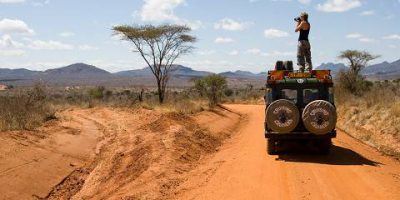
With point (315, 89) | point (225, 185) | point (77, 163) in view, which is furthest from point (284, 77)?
point (77, 163)

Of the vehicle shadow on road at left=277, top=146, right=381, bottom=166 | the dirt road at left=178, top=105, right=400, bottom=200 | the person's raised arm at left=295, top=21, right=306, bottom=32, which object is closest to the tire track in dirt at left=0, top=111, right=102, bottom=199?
the dirt road at left=178, top=105, right=400, bottom=200

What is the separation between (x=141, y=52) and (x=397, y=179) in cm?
2911

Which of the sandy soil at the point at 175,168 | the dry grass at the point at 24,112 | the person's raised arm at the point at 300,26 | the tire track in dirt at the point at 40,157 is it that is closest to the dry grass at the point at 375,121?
the sandy soil at the point at 175,168

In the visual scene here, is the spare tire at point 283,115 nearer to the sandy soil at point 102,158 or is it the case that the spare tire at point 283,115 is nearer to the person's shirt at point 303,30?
the sandy soil at point 102,158

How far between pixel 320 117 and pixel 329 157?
1.41 metres

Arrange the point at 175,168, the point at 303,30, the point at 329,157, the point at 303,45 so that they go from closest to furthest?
the point at 175,168 → the point at 329,157 → the point at 303,30 → the point at 303,45

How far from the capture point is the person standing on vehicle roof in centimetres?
1580

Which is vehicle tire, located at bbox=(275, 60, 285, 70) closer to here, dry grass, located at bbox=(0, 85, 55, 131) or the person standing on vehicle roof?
the person standing on vehicle roof

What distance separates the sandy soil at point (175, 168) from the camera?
10.6 m

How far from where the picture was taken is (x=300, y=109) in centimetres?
1457

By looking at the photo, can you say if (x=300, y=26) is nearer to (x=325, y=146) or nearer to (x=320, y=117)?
(x=320, y=117)

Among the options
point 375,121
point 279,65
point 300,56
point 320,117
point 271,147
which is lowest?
point 375,121

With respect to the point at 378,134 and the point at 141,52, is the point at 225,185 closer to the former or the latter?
the point at 378,134

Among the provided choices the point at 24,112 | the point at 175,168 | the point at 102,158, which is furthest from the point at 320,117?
the point at 24,112
